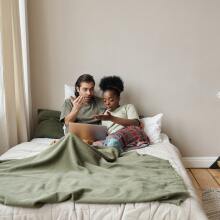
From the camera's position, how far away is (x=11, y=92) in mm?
2844

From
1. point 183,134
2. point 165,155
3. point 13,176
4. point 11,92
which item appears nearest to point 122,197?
point 13,176

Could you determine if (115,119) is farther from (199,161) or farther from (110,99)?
(199,161)

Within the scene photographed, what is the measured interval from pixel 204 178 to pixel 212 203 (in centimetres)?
63

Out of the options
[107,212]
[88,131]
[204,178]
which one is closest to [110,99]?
[88,131]

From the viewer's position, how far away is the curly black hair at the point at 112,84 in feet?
10.1

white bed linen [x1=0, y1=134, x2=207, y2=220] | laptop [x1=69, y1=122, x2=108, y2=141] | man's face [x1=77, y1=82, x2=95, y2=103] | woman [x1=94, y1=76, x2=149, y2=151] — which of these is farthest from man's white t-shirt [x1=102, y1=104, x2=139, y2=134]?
white bed linen [x1=0, y1=134, x2=207, y2=220]

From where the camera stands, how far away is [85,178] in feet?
6.22

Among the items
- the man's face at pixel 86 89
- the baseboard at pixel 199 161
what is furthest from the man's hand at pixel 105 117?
the baseboard at pixel 199 161

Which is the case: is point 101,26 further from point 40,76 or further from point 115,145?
point 115,145

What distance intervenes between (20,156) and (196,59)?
1.90 metres

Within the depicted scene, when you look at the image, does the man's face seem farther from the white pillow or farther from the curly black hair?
the white pillow

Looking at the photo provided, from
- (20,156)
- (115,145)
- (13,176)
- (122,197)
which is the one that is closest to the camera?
(122,197)

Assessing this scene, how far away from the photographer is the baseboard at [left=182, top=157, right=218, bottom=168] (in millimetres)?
3418

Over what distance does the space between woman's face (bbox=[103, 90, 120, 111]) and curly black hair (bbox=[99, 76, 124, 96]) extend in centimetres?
4
